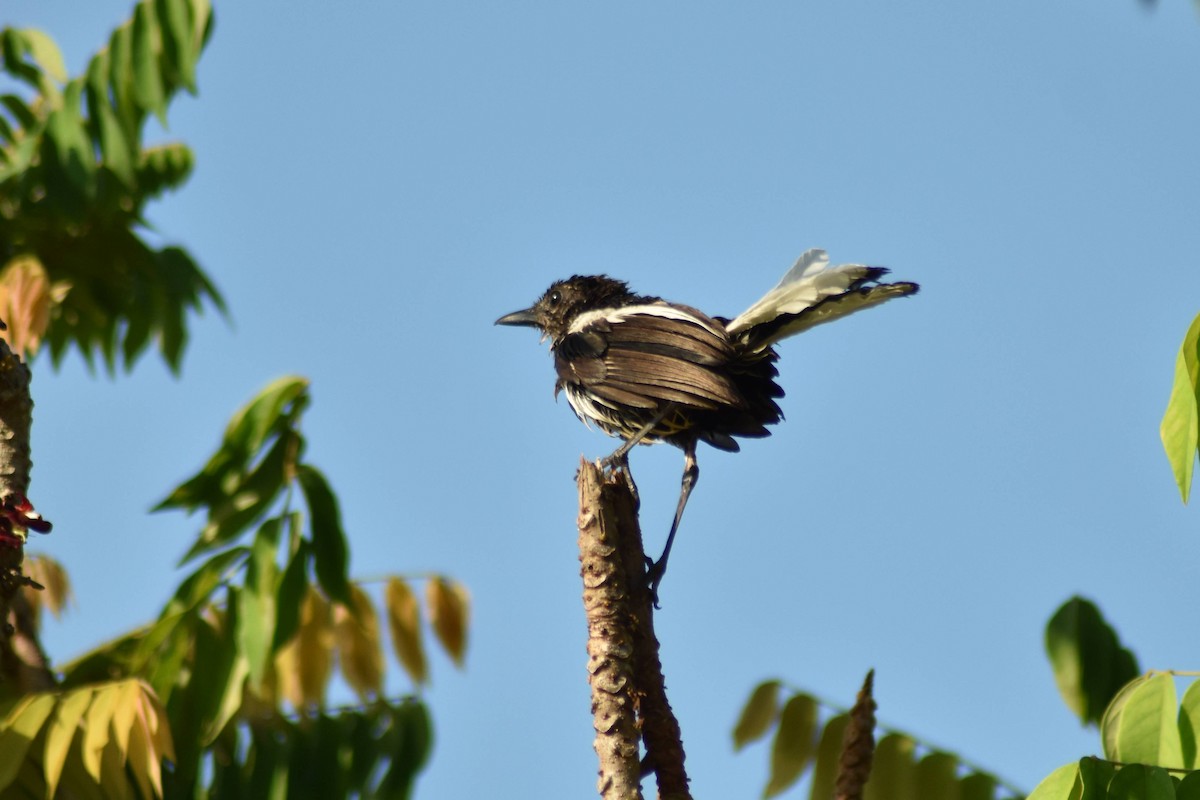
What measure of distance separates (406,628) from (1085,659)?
2614 mm

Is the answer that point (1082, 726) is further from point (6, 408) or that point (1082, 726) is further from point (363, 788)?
point (6, 408)

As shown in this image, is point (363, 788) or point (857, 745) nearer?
point (857, 745)

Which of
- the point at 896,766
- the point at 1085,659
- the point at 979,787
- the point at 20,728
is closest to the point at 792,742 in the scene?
the point at 896,766

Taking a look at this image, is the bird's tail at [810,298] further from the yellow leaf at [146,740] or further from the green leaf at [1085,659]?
the yellow leaf at [146,740]

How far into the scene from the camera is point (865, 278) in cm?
492

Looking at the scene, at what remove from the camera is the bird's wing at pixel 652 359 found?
510 cm

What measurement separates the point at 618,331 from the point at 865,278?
1140 mm

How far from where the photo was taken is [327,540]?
4.60 metres

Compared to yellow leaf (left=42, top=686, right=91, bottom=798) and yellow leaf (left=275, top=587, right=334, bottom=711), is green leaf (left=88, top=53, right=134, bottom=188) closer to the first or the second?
yellow leaf (left=275, top=587, right=334, bottom=711)

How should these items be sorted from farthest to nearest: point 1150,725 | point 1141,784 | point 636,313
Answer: point 636,313 < point 1150,725 < point 1141,784

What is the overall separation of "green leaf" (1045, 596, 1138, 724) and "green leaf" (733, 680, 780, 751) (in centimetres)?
83

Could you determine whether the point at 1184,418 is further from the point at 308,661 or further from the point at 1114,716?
the point at 308,661

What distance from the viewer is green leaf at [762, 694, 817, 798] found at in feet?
13.7

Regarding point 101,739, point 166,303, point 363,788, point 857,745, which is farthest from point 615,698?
point 166,303
